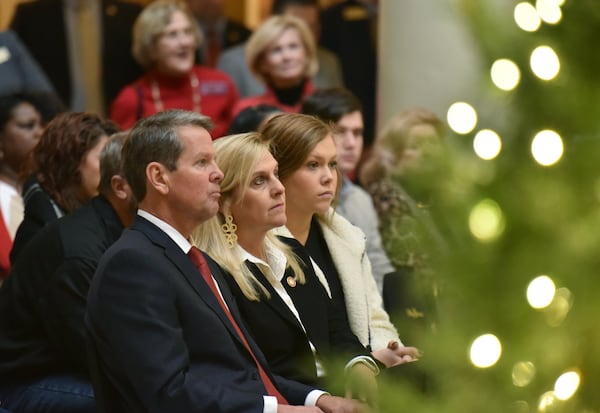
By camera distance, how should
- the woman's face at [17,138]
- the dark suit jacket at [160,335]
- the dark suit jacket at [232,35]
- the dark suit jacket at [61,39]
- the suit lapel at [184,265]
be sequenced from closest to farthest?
the dark suit jacket at [160,335]
the suit lapel at [184,265]
the woman's face at [17,138]
the dark suit jacket at [61,39]
the dark suit jacket at [232,35]

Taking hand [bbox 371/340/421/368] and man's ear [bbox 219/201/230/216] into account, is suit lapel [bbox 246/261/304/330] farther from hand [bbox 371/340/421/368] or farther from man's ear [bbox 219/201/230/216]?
hand [bbox 371/340/421/368]

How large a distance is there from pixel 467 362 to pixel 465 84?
0.83ft

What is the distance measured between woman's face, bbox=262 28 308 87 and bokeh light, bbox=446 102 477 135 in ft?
17.8

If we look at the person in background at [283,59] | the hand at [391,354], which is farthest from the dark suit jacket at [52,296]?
the person in background at [283,59]

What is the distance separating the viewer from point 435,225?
0.93 metres

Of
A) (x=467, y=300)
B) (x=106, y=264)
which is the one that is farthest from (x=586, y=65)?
(x=106, y=264)

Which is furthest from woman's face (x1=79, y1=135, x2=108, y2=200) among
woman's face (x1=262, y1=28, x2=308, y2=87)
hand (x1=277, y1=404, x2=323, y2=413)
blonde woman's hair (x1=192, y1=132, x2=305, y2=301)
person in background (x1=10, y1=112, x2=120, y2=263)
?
woman's face (x1=262, y1=28, x2=308, y2=87)

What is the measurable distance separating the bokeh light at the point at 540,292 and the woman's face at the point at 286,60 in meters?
5.41

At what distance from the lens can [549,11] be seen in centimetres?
88

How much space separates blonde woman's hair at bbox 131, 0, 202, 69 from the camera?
637cm

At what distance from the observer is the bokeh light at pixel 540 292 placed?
0.91 metres

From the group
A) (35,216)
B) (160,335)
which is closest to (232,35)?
(35,216)

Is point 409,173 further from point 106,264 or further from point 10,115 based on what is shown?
point 10,115

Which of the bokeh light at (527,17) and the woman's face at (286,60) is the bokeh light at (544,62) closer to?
the bokeh light at (527,17)
